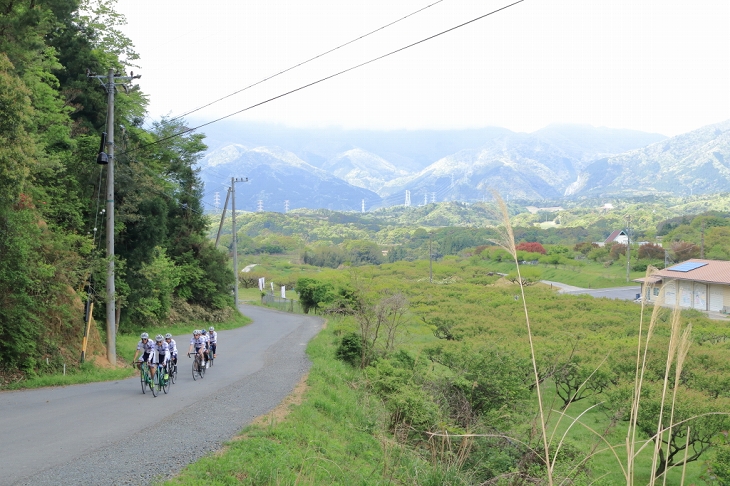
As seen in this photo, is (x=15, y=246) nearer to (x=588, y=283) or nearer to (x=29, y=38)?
(x=29, y=38)

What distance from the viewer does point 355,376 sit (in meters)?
21.5

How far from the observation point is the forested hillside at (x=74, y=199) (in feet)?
56.1

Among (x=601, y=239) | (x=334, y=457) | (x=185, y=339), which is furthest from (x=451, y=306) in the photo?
(x=601, y=239)

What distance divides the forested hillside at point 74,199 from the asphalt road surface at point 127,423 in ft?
9.60

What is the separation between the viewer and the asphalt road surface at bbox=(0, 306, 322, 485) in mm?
9172

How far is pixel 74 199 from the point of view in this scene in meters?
26.0

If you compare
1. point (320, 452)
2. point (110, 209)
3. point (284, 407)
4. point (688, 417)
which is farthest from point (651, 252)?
point (320, 452)

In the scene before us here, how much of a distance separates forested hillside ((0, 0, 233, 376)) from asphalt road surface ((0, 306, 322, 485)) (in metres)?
2.93

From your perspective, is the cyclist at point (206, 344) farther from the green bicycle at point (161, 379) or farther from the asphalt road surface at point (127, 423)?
the green bicycle at point (161, 379)

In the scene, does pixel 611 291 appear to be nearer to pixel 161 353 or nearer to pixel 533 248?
pixel 533 248

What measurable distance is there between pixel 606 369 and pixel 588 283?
186 feet

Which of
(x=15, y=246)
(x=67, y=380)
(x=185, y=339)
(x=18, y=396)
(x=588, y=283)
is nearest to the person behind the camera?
(x=18, y=396)

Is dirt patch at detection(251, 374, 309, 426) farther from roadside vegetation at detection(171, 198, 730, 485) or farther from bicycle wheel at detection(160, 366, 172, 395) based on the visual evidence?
bicycle wheel at detection(160, 366, 172, 395)

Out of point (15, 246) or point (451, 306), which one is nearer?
point (15, 246)
